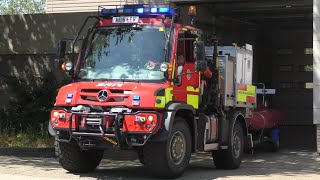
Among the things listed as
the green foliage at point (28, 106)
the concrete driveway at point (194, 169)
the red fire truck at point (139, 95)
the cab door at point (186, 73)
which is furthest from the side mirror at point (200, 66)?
the green foliage at point (28, 106)

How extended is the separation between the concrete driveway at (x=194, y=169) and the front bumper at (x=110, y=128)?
1.08 m

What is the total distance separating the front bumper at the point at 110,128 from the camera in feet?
29.1

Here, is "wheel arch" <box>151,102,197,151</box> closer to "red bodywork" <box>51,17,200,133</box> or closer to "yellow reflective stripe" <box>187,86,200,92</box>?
"red bodywork" <box>51,17,200,133</box>

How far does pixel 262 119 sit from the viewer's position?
14.8 m

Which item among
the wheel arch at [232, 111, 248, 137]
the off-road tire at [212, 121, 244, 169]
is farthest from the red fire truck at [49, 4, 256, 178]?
the wheel arch at [232, 111, 248, 137]

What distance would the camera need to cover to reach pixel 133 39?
986 centimetres

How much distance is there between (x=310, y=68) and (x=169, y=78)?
21497mm

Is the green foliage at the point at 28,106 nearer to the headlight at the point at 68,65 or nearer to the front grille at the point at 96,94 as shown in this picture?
the headlight at the point at 68,65

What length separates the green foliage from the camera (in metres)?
15.7

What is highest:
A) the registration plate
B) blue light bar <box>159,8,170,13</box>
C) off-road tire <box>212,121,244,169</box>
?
blue light bar <box>159,8,170,13</box>

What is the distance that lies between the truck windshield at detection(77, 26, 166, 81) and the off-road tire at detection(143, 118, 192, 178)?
99 cm

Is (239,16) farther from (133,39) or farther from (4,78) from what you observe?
(133,39)

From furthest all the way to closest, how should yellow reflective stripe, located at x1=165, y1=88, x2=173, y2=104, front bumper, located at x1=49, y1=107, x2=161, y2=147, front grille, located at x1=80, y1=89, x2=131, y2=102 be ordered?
yellow reflective stripe, located at x1=165, y1=88, x2=173, y2=104 < front grille, located at x1=80, y1=89, x2=131, y2=102 < front bumper, located at x1=49, y1=107, x2=161, y2=147

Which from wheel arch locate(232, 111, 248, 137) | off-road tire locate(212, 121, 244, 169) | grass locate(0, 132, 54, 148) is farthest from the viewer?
grass locate(0, 132, 54, 148)
